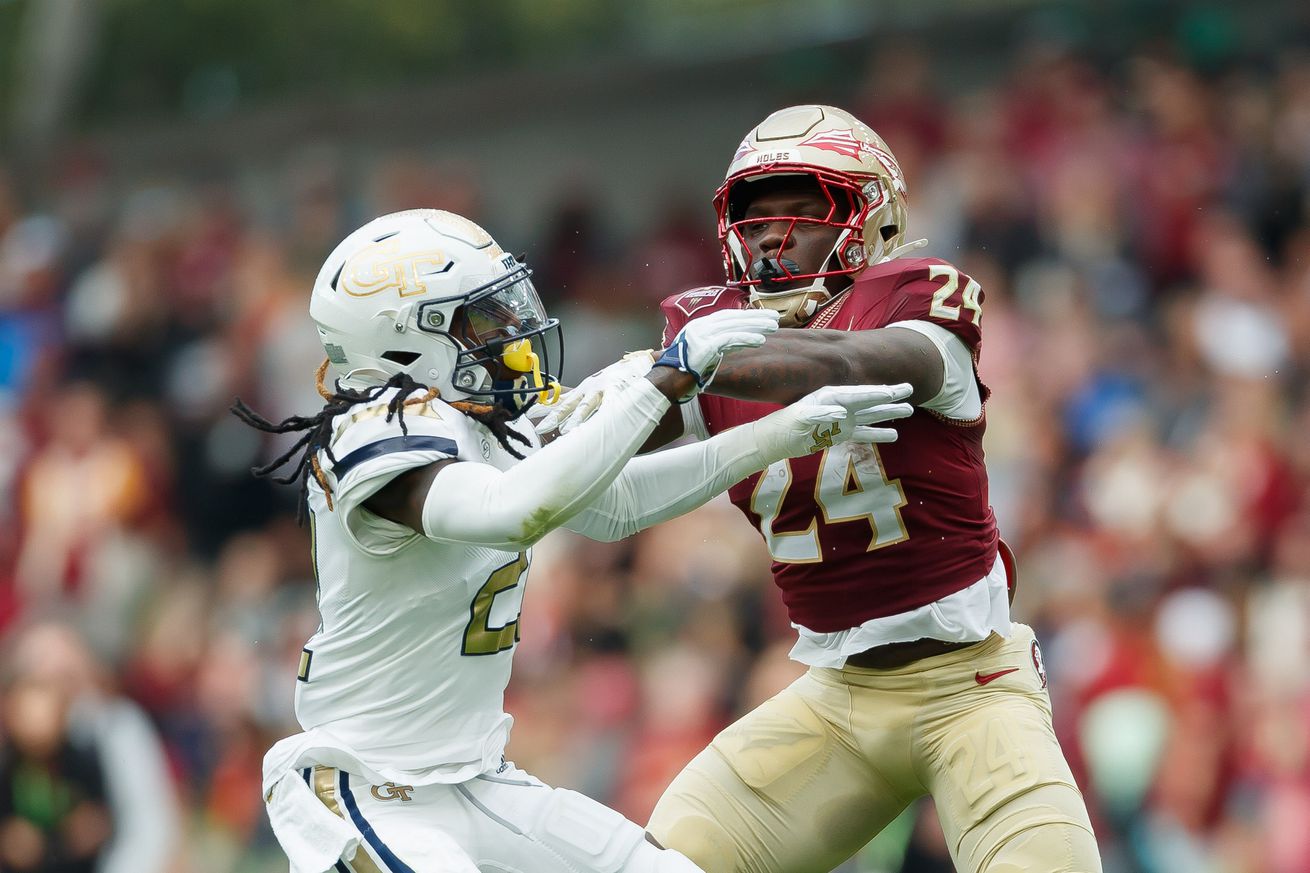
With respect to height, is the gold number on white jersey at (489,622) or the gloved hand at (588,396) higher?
the gloved hand at (588,396)

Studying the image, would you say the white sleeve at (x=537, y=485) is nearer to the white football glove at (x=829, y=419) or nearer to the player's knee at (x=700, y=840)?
the white football glove at (x=829, y=419)

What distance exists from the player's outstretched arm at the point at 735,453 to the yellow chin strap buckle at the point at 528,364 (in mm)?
243

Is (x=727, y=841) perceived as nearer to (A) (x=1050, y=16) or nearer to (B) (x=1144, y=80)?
(B) (x=1144, y=80)

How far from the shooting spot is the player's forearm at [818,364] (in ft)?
12.6

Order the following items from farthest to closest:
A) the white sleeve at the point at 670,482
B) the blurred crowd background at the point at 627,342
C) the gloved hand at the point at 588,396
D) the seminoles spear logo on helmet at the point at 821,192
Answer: the blurred crowd background at the point at 627,342 < the seminoles spear logo on helmet at the point at 821,192 < the gloved hand at the point at 588,396 < the white sleeve at the point at 670,482

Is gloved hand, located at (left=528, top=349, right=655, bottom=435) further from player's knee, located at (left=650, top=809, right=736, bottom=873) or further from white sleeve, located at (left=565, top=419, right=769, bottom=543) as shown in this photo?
player's knee, located at (left=650, top=809, right=736, bottom=873)

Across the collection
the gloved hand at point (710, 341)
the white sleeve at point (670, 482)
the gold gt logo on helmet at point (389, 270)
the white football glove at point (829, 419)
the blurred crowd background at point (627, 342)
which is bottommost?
the blurred crowd background at point (627, 342)

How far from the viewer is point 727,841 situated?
168 inches

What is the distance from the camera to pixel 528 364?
3.87m

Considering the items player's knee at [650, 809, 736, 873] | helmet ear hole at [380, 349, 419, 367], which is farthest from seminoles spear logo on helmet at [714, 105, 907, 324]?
player's knee at [650, 809, 736, 873]

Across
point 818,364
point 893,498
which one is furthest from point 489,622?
point 893,498

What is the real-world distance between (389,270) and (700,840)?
1506mm

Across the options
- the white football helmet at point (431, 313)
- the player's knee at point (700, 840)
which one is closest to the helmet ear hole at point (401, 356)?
the white football helmet at point (431, 313)

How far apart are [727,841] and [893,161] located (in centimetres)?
166
